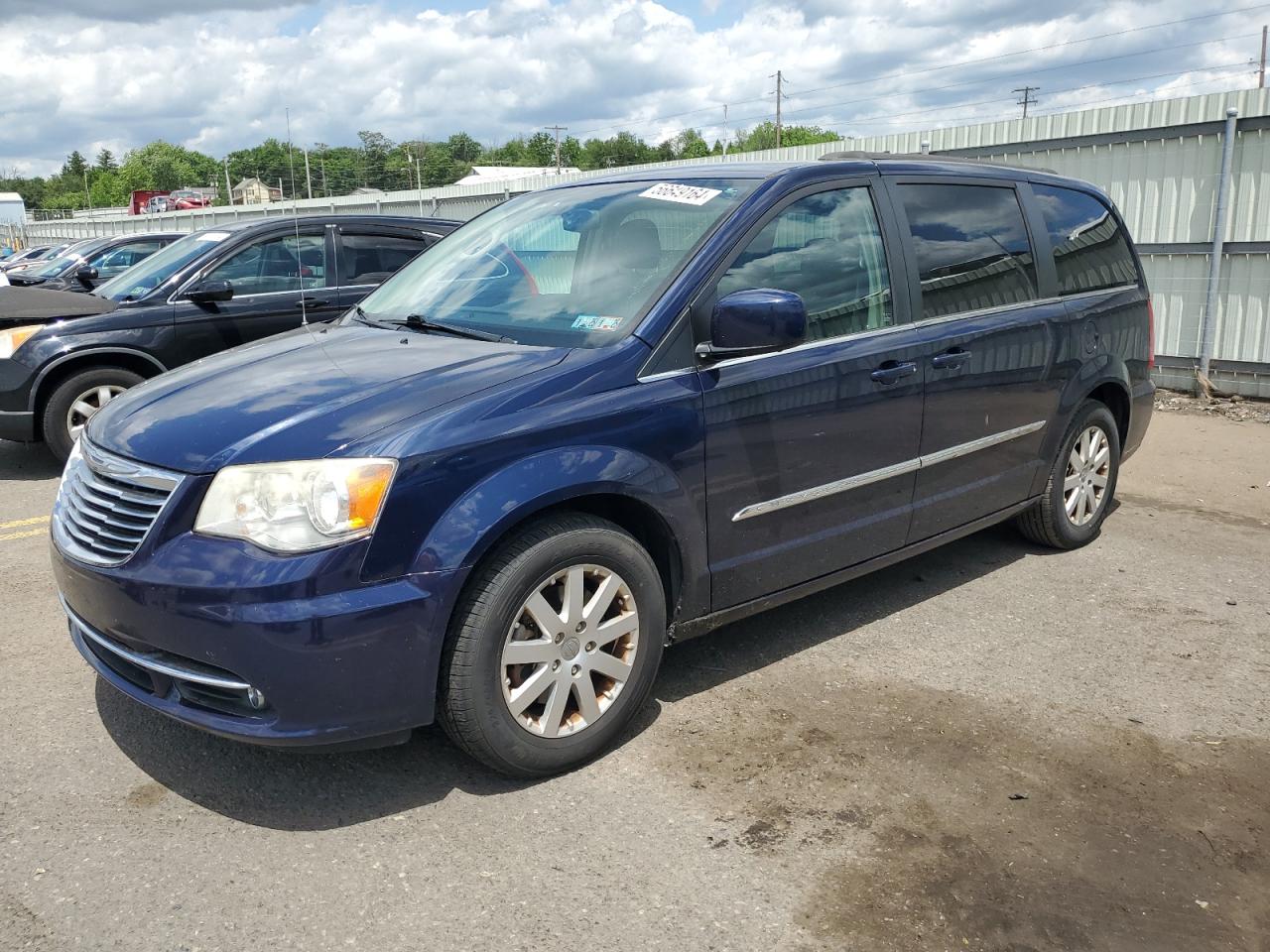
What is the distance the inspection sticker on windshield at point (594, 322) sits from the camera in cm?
349

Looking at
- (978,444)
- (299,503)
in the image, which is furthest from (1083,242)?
(299,503)

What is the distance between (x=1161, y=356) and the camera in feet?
32.6

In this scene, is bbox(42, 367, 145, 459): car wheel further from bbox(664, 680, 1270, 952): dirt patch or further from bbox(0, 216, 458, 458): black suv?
bbox(664, 680, 1270, 952): dirt patch

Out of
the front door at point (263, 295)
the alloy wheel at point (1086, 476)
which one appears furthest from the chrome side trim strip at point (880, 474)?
the front door at point (263, 295)

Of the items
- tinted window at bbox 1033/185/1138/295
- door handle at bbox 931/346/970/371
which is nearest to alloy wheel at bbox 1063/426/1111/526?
tinted window at bbox 1033/185/1138/295

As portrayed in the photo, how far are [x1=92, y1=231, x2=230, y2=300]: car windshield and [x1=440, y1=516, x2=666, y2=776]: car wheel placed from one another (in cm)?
575

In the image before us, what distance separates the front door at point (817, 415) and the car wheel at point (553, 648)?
41 cm

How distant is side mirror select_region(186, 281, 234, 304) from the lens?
24.3 feet

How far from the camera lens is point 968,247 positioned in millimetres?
4570

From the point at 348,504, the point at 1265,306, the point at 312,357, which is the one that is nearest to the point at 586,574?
the point at 348,504

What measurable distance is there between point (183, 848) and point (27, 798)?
0.62 m

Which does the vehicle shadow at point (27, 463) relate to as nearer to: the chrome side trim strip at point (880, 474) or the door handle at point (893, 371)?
the chrome side trim strip at point (880, 474)

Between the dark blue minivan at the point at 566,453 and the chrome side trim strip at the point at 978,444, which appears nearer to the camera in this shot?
the dark blue minivan at the point at 566,453

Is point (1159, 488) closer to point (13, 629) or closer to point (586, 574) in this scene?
point (586, 574)
